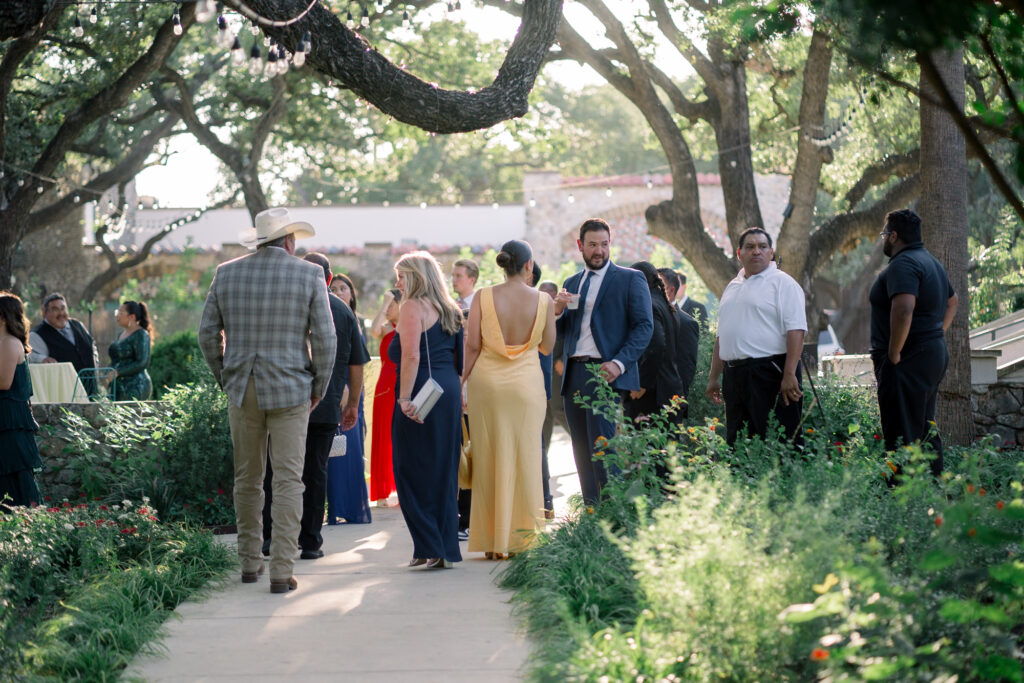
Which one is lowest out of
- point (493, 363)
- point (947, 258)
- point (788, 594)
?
point (788, 594)

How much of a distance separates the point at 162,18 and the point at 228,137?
12.1 meters

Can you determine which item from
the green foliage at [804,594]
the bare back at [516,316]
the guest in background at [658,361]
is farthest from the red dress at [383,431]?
the green foliage at [804,594]

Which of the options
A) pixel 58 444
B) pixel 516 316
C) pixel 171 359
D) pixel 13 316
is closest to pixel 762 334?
pixel 516 316

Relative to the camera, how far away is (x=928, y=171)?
32.0ft

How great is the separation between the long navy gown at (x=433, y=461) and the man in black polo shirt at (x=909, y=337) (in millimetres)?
2626

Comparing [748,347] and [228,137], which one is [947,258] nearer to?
[748,347]

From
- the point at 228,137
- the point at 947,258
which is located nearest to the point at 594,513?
the point at 947,258

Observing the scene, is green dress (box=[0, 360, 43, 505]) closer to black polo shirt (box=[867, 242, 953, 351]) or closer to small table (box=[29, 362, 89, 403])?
small table (box=[29, 362, 89, 403])

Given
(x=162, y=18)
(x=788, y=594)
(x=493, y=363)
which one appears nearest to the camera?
(x=788, y=594)

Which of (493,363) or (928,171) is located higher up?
(928,171)

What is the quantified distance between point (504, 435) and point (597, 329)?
0.92 m

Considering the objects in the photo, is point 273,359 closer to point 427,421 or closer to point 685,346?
point 427,421

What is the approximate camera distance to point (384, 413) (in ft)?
31.8

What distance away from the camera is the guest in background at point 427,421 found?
23.2 ft
